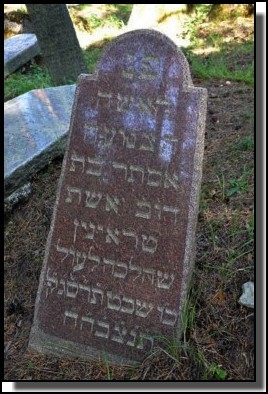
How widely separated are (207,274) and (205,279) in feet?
0.15

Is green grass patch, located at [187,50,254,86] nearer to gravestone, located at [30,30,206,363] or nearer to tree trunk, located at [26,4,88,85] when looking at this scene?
tree trunk, located at [26,4,88,85]

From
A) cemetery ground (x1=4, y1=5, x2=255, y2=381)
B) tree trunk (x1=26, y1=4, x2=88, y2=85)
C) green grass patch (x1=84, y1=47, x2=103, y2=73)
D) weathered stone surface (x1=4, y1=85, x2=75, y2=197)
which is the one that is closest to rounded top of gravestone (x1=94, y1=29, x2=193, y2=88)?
cemetery ground (x1=4, y1=5, x2=255, y2=381)

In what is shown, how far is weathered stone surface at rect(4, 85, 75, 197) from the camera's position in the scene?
378 centimetres

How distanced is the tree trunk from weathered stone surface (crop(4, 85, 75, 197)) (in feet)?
2.45

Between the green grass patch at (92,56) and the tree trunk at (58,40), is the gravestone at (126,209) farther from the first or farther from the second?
the green grass patch at (92,56)

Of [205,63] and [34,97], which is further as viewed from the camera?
[205,63]

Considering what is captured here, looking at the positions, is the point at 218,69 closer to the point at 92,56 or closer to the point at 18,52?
the point at 92,56

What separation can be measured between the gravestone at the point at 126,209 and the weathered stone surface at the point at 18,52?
505cm

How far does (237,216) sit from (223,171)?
587mm

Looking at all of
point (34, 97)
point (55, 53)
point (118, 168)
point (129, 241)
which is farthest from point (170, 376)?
point (55, 53)

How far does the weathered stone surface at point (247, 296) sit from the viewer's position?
8.86ft

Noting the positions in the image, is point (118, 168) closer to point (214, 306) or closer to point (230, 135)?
point (214, 306)

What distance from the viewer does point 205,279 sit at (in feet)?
9.46

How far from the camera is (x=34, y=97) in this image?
453 cm
